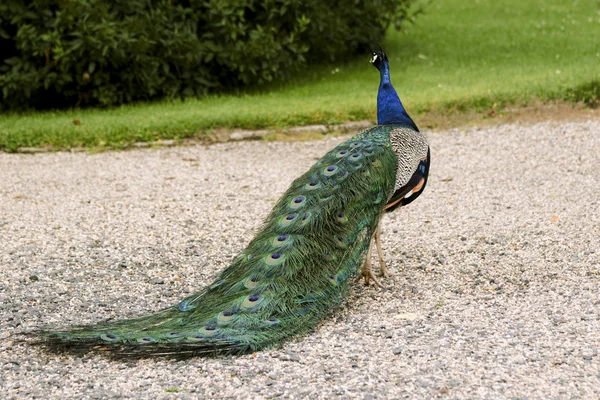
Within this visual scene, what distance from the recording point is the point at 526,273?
6.16 m

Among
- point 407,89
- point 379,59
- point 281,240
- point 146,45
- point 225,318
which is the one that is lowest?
point 407,89

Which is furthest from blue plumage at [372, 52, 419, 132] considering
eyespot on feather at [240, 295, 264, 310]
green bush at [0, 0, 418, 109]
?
green bush at [0, 0, 418, 109]

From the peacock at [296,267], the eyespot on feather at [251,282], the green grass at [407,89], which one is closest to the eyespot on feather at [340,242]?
the peacock at [296,267]

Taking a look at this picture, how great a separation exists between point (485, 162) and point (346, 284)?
16.3 feet

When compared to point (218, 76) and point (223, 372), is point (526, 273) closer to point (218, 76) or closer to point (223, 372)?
point (223, 372)

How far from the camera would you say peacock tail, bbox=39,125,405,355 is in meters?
4.56

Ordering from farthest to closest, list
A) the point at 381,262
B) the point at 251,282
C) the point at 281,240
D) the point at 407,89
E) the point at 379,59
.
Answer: the point at 407,89 → the point at 379,59 → the point at 381,262 → the point at 281,240 → the point at 251,282

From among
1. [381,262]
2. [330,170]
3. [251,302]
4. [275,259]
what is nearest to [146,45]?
[381,262]

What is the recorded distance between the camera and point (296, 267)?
196 inches

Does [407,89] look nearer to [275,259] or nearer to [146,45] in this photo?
[146,45]

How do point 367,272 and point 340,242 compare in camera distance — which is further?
point 367,272

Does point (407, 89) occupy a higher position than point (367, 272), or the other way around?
point (367, 272)

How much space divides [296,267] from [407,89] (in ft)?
25.3

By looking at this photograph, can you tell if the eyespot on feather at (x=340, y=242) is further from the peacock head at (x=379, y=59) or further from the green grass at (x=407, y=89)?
the green grass at (x=407, y=89)
